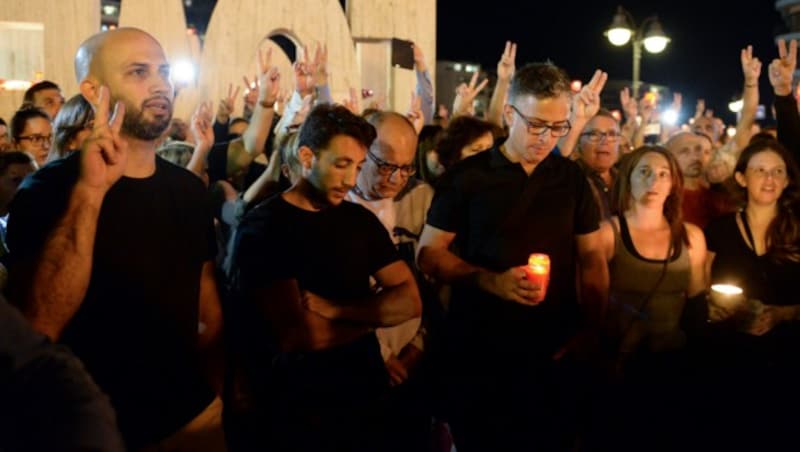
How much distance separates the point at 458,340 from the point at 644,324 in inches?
48.6

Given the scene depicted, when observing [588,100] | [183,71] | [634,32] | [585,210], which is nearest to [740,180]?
[588,100]

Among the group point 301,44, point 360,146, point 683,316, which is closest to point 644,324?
point 683,316

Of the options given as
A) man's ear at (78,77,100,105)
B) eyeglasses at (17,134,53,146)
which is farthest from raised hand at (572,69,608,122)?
eyeglasses at (17,134,53,146)

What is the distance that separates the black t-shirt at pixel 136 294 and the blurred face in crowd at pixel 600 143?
137 inches

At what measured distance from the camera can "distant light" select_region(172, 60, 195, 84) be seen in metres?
9.17

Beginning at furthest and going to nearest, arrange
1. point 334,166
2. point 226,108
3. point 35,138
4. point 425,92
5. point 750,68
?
1. point 226,108
2. point 425,92
3. point 750,68
4. point 35,138
5. point 334,166

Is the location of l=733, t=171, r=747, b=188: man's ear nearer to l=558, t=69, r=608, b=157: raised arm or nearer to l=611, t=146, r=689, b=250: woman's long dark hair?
l=611, t=146, r=689, b=250: woman's long dark hair

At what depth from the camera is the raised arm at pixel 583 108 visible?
18.4ft

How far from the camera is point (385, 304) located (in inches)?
138

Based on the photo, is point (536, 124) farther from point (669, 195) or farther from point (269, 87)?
point (269, 87)

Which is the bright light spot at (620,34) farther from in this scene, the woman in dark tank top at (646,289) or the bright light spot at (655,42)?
the woman in dark tank top at (646,289)

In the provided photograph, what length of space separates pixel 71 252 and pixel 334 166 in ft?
3.81

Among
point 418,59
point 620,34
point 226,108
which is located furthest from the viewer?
point 620,34

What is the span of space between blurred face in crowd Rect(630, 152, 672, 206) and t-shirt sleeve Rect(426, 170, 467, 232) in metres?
1.43
